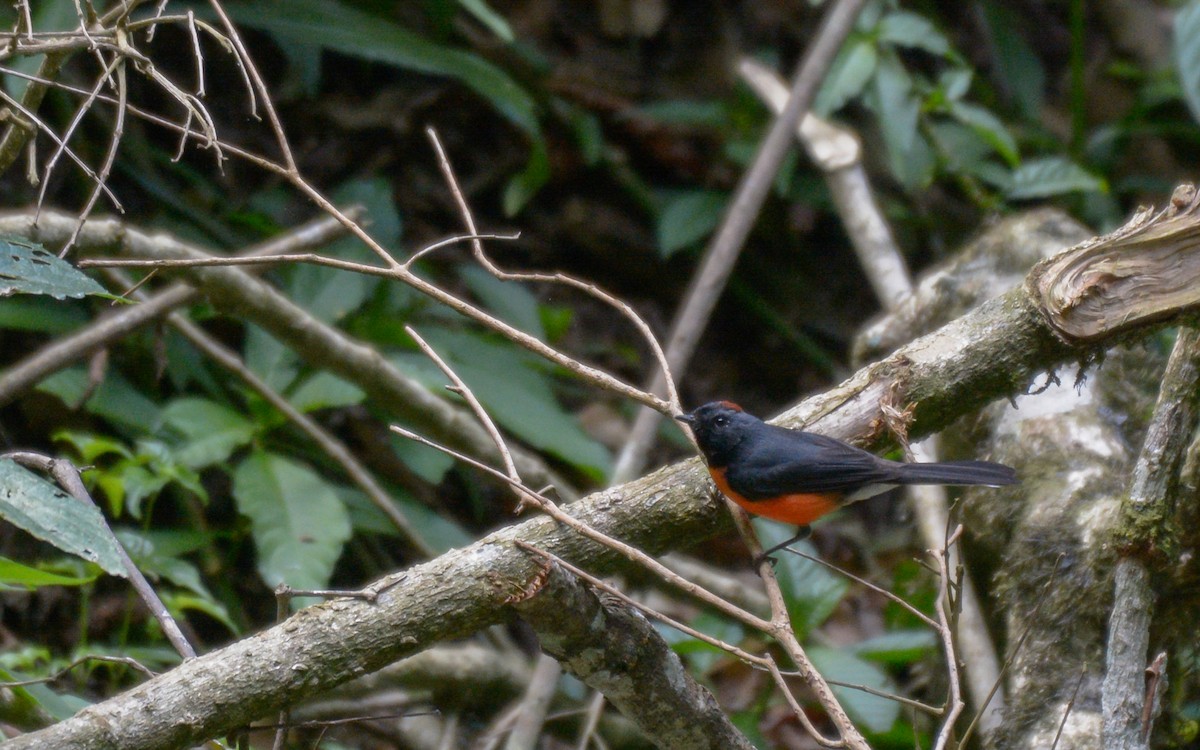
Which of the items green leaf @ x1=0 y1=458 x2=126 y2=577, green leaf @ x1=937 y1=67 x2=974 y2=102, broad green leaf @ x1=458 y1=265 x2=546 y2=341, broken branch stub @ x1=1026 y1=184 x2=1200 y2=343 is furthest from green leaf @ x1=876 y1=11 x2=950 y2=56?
green leaf @ x1=0 y1=458 x2=126 y2=577

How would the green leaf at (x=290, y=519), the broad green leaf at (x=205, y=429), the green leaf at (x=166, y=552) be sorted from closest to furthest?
the green leaf at (x=166, y=552) < the green leaf at (x=290, y=519) < the broad green leaf at (x=205, y=429)

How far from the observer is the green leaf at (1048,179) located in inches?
193

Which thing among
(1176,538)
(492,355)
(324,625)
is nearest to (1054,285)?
(1176,538)

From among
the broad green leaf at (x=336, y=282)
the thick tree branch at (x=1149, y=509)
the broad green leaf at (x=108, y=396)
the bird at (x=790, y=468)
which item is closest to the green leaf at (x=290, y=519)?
the broad green leaf at (x=108, y=396)

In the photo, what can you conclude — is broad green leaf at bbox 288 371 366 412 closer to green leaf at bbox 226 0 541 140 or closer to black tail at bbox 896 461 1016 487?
green leaf at bbox 226 0 541 140

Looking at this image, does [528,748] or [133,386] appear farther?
[133,386]

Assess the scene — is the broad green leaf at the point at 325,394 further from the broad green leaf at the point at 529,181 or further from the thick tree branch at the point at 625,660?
the thick tree branch at the point at 625,660

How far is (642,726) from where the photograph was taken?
6.76ft

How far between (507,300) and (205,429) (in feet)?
6.00

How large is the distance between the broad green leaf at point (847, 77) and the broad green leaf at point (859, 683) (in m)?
2.52

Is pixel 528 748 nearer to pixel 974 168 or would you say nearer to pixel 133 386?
pixel 133 386

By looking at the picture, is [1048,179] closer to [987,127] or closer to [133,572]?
[987,127]

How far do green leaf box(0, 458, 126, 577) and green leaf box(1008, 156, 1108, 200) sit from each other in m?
4.29

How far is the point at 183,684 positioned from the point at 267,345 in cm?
245
